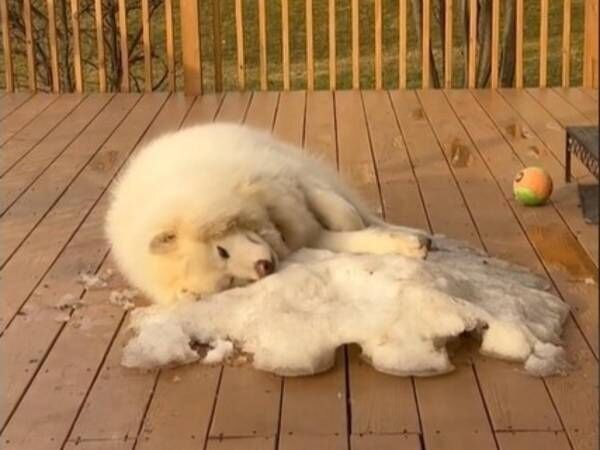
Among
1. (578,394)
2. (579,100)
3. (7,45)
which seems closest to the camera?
(578,394)

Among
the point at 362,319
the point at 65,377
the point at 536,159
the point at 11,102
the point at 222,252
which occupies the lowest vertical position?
the point at 11,102

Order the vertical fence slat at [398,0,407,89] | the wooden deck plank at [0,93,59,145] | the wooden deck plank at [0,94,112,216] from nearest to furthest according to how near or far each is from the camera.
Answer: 1. the wooden deck plank at [0,94,112,216]
2. the wooden deck plank at [0,93,59,145]
3. the vertical fence slat at [398,0,407,89]

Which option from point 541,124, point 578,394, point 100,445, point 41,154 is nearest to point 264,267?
point 100,445

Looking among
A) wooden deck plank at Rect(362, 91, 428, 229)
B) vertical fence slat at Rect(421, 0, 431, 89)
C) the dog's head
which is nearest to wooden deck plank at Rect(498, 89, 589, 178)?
vertical fence slat at Rect(421, 0, 431, 89)

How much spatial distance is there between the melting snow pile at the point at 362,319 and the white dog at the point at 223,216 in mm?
83

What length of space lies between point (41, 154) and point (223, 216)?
2702 mm

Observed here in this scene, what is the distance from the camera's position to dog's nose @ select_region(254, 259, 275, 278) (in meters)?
3.44

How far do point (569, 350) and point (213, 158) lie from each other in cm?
129

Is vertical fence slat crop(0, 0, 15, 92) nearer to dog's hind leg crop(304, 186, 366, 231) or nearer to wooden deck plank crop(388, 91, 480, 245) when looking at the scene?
wooden deck plank crop(388, 91, 480, 245)

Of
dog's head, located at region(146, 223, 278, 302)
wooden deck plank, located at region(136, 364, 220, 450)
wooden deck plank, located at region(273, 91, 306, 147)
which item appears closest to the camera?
wooden deck plank, located at region(136, 364, 220, 450)

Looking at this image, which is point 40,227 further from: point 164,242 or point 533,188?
point 533,188

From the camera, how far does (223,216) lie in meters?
3.45

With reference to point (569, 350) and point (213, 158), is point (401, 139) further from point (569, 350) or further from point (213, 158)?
point (569, 350)

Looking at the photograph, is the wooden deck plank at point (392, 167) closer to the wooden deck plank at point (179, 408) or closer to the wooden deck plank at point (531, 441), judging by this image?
the wooden deck plank at point (179, 408)
